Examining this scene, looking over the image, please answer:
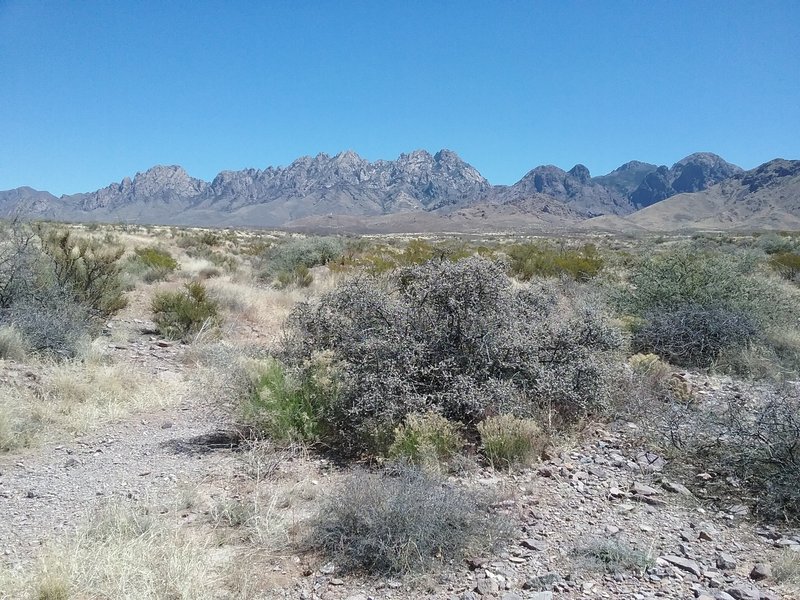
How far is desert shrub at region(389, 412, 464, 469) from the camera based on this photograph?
15.7ft

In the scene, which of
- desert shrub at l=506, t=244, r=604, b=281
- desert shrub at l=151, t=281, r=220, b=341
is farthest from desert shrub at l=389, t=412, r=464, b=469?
desert shrub at l=506, t=244, r=604, b=281

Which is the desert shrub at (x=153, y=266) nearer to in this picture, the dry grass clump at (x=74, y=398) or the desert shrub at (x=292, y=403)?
the dry grass clump at (x=74, y=398)

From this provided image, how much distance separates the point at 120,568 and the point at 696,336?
806cm

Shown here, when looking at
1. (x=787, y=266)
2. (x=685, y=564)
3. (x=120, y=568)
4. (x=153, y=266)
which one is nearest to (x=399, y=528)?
(x=120, y=568)

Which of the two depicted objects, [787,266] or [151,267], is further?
[787,266]

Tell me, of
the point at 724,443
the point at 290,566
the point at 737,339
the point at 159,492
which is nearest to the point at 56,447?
the point at 159,492

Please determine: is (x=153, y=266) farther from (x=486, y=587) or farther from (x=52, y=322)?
(x=486, y=587)

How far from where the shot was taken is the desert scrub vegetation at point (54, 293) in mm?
8336

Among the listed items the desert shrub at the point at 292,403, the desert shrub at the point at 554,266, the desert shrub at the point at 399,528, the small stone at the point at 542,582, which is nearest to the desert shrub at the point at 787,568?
the small stone at the point at 542,582

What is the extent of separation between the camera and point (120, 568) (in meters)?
3.29

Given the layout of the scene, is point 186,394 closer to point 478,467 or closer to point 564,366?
point 478,467

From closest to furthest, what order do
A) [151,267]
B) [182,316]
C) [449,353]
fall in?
1. [449,353]
2. [182,316]
3. [151,267]

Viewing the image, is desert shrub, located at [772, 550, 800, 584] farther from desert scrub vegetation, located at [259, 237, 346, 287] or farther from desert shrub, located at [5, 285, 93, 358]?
desert scrub vegetation, located at [259, 237, 346, 287]

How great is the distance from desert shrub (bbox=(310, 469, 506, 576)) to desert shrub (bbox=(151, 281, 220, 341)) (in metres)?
7.08
